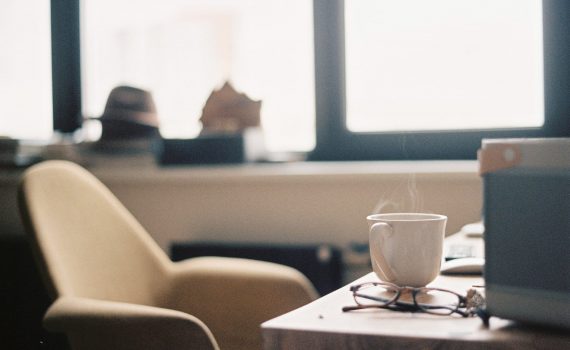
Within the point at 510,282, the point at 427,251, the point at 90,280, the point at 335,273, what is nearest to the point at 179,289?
the point at 90,280

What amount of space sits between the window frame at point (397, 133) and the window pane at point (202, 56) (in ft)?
0.21

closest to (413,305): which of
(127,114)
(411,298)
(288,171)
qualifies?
→ (411,298)

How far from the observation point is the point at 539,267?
2.15 ft

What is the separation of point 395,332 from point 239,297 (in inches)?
32.4

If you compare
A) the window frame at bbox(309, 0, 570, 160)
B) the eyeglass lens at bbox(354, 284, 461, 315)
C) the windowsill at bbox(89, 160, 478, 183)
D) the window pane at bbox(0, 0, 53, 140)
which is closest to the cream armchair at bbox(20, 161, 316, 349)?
the eyeglass lens at bbox(354, 284, 461, 315)

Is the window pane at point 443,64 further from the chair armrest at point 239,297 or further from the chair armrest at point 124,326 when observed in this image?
the chair armrest at point 124,326

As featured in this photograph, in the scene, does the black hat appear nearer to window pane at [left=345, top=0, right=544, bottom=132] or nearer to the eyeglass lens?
window pane at [left=345, top=0, right=544, bottom=132]

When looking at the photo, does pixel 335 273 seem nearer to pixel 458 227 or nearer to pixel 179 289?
pixel 458 227

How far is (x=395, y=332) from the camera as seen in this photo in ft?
2.21

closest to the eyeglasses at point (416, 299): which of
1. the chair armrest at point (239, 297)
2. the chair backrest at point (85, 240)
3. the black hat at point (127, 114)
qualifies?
the chair armrest at point (239, 297)

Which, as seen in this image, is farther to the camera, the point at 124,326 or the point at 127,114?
the point at 127,114

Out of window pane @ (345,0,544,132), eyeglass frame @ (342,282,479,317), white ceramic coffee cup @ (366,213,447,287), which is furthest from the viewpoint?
window pane @ (345,0,544,132)

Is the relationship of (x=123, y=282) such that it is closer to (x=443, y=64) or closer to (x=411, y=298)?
(x=411, y=298)

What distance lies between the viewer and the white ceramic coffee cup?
85 cm
